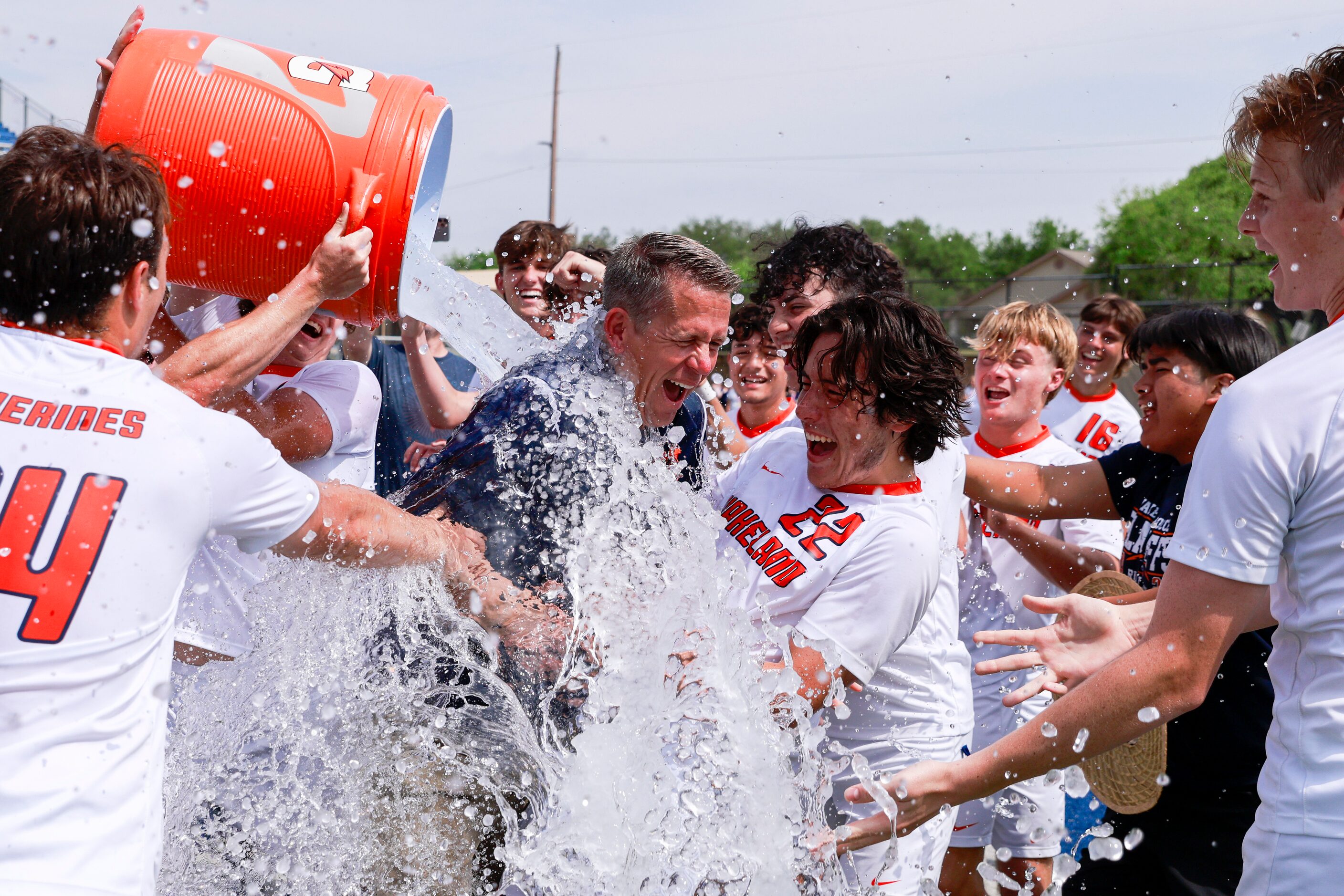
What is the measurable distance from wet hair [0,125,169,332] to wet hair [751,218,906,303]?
85.0 inches

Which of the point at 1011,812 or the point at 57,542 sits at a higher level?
the point at 57,542

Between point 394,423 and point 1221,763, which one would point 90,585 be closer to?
point 1221,763

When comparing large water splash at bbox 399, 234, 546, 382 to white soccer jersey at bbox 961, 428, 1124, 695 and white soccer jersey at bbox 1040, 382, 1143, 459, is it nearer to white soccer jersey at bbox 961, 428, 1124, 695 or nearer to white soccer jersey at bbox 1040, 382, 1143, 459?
white soccer jersey at bbox 961, 428, 1124, 695

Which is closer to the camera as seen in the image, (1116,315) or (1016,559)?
(1016,559)

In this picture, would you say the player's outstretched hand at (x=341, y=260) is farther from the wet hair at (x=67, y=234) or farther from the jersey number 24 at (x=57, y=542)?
the jersey number 24 at (x=57, y=542)

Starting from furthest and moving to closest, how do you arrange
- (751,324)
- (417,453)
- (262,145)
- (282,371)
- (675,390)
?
(751,324) → (417,453) → (282,371) → (675,390) → (262,145)

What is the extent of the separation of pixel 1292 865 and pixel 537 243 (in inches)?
156

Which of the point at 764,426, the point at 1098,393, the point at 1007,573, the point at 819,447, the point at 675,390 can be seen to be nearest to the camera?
the point at 819,447

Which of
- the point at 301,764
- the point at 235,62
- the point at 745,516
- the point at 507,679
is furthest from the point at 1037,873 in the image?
the point at 235,62

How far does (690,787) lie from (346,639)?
0.98 m

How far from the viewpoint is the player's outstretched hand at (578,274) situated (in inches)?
152

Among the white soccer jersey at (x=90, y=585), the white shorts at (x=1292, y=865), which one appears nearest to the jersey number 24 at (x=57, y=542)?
the white soccer jersey at (x=90, y=585)

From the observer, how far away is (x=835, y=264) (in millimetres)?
3457

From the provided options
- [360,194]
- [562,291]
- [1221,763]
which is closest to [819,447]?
[360,194]
